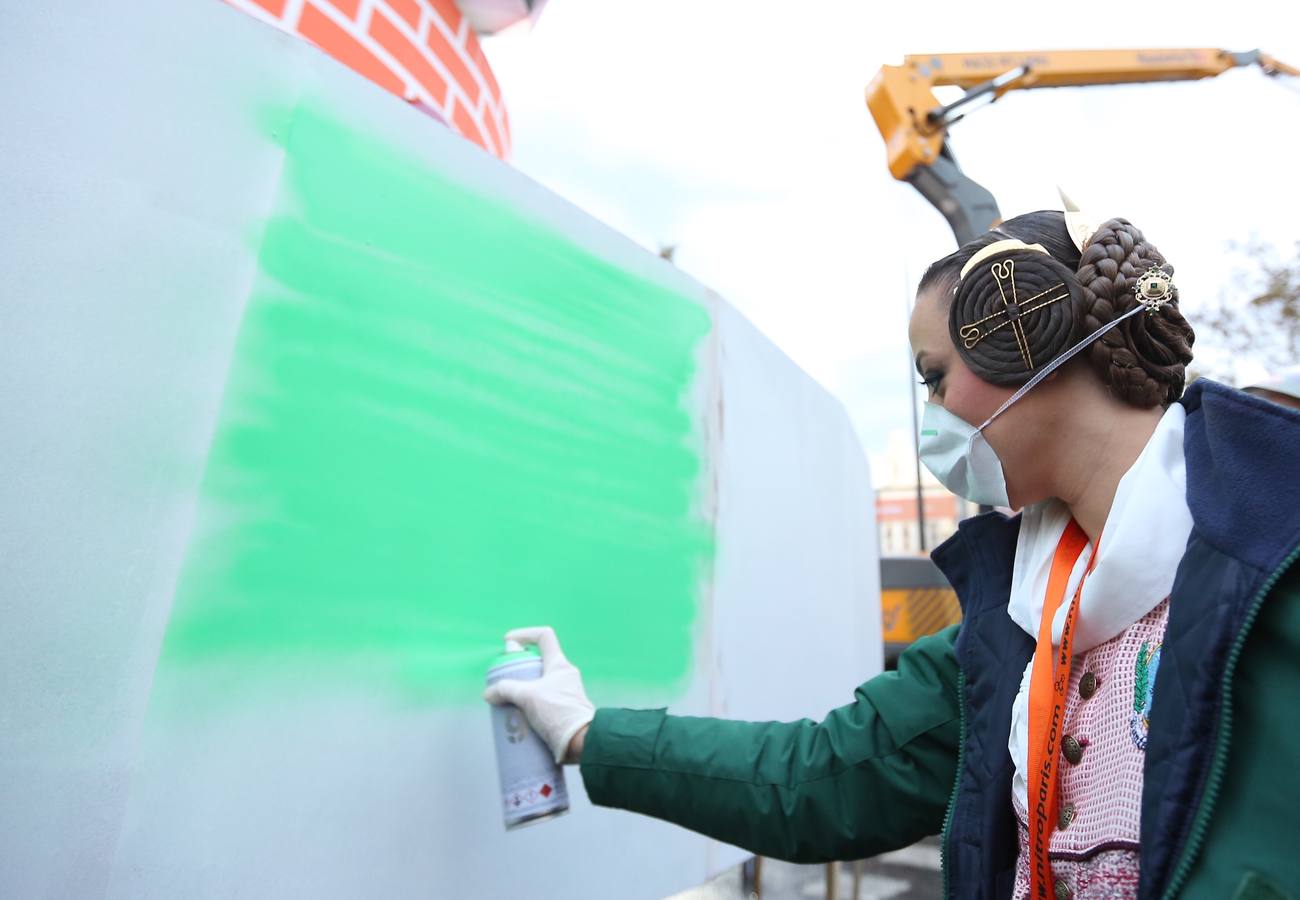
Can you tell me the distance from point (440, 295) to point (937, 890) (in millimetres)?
5601

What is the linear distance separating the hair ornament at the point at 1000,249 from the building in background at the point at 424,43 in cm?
155

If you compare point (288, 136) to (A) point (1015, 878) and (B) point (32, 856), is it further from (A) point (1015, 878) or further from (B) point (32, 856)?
(A) point (1015, 878)

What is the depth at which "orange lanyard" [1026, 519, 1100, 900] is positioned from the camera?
43.3 inches

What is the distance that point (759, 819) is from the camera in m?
1.45

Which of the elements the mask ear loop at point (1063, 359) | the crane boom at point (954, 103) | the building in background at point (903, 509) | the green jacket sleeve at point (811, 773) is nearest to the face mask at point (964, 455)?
the mask ear loop at point (1063, 359)

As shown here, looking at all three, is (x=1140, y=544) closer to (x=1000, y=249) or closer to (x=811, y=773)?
(x=1000, y=249)

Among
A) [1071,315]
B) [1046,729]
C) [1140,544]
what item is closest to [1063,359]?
[1071,315]

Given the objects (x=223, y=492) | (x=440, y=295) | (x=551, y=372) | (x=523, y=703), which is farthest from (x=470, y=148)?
(x=523, y=703)

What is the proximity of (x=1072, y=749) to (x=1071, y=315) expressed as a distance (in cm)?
64

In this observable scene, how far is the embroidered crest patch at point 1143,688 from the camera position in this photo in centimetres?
101

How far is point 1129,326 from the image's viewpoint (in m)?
1.23

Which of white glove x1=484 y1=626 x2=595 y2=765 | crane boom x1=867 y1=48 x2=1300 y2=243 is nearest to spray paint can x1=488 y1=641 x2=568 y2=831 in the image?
white glove x1=484 y1=626 x2=595 y2=765

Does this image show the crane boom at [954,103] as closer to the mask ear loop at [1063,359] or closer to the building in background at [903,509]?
the mask ear loop at [1063,359]

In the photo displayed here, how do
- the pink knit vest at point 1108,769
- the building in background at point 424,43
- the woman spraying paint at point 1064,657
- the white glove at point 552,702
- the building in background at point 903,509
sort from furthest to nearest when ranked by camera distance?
the building in background at point 903,509 < the building in background at point 424,43 < the white glove at point 552,702 < the pink knit vest at point 1108,769 < the woman spraying paint at point 1064,657
